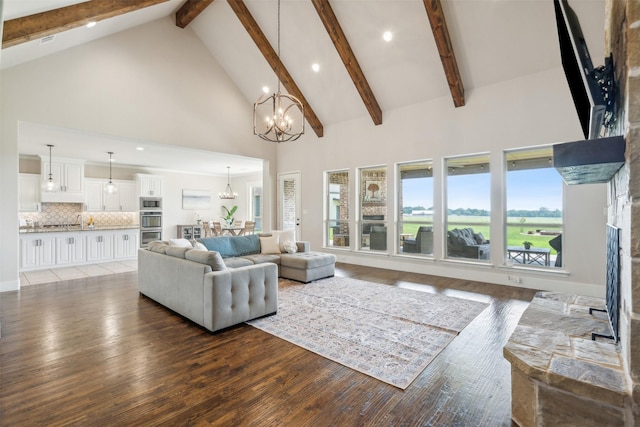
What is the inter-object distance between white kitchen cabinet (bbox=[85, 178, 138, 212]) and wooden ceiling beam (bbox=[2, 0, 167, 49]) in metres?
6.15

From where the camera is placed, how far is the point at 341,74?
20.2ft

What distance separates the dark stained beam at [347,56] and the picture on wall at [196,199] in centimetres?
766

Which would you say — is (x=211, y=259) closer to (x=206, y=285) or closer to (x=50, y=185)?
(x=206, y=285)

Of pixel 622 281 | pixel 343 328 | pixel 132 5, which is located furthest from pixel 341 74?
pixel 622 281

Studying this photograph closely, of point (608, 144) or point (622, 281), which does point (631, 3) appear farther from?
point (622, 281)

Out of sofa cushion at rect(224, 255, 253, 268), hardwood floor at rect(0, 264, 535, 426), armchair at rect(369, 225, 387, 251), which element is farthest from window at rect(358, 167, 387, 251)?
hardwood floor at rect(0, 264, 535, 426)

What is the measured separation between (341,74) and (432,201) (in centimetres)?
321

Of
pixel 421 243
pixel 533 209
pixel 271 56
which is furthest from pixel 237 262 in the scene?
pixel 533 209

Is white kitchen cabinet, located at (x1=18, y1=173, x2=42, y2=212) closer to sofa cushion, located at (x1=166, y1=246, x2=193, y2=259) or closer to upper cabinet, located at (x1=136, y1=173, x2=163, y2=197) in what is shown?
upper cabinet, located at (x1=136, y1=173, x2=163, y2=197)

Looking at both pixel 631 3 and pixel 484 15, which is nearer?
pixel 631 3

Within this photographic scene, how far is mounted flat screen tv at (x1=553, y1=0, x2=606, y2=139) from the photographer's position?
1721 mm

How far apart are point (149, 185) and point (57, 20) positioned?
6657mm

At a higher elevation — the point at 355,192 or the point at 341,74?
the point at 341,74

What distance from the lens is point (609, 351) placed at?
5.91ft
